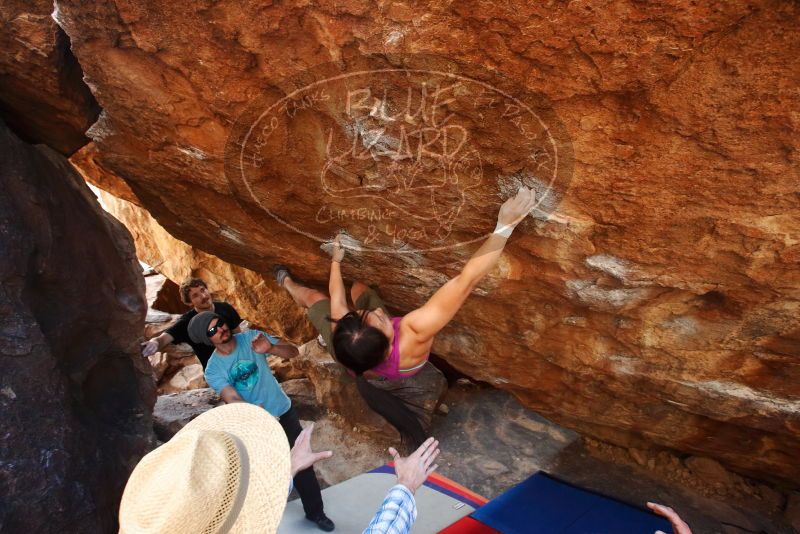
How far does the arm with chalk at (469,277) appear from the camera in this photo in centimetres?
208

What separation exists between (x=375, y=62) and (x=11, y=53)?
1.94 metres

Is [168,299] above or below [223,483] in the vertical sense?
below

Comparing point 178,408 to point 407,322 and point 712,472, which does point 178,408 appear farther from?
point 712,472

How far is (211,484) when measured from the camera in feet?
4.82

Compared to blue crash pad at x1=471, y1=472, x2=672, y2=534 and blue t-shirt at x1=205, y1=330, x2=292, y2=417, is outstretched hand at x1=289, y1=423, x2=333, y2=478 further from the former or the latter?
blue crash pad at x1=471, y1=472, x2=672, y2=534

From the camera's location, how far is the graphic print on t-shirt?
293 centimetres

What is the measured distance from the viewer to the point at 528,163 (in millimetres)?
2023

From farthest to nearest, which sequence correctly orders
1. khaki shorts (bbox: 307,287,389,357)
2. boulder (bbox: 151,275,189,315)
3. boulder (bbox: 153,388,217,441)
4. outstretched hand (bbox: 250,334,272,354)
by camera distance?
boulder (bbox: 151,275,189,315), boulder (bbox: 153,388,217,441), outstretched hand (bbox: 250,334,272,354), khaki shorts (bbox: 307,287,389,357)

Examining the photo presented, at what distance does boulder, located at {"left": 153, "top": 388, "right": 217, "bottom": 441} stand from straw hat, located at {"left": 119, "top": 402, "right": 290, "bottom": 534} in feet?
10.5

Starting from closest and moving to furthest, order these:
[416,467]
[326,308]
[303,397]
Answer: [416,467] < [326,308] < [303,397]

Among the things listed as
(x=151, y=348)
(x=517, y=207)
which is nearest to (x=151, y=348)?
(x=151, y=348)

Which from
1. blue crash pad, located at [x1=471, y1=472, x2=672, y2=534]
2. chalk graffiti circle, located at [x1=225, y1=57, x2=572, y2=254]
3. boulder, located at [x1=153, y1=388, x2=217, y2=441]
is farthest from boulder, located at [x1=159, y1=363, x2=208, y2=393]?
blue crash pad, located at [x1=471, y1=472, x2=672, y2=534]

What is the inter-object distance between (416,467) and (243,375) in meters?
1.51

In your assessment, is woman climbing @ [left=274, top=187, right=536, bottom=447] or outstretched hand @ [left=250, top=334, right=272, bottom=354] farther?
outstretched hand @ [left=250, top=334, right=272, bottom=354]
